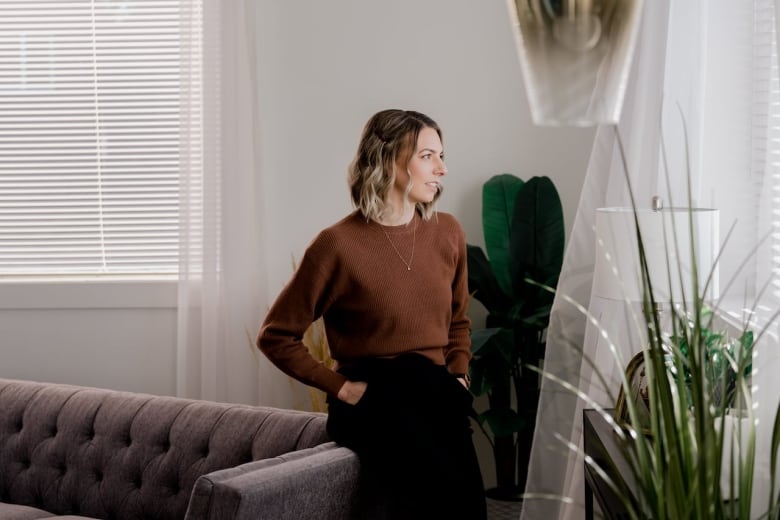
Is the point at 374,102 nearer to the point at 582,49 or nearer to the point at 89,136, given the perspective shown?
the point at 89,136

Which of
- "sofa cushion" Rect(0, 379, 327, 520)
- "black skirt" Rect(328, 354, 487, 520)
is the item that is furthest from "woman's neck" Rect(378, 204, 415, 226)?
"sofa cushion" Rect(0, 379, 327, 520)

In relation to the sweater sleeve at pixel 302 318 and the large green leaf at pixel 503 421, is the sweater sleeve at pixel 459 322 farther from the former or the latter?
the large green leaf at pixel 503 421

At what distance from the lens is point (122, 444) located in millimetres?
3168

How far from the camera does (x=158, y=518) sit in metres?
3.01

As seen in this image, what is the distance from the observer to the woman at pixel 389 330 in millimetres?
2646

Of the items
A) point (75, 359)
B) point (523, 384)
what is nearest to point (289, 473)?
point (523, 384)

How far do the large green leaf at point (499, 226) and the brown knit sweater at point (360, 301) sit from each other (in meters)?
1.25

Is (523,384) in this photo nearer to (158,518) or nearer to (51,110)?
(158,518)

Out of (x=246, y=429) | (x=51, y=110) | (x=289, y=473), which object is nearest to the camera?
(x=289, y=473)

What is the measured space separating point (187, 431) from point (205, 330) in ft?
3.58

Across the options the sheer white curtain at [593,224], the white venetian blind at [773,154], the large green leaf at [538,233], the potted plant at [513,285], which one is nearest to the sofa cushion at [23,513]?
the sheer white curtain at [593,224]

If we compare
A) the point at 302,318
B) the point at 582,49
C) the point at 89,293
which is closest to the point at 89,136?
the point at 89,293

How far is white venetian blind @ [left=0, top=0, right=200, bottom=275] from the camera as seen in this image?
4.23 meters

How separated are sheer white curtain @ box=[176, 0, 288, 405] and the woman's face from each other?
153cm
